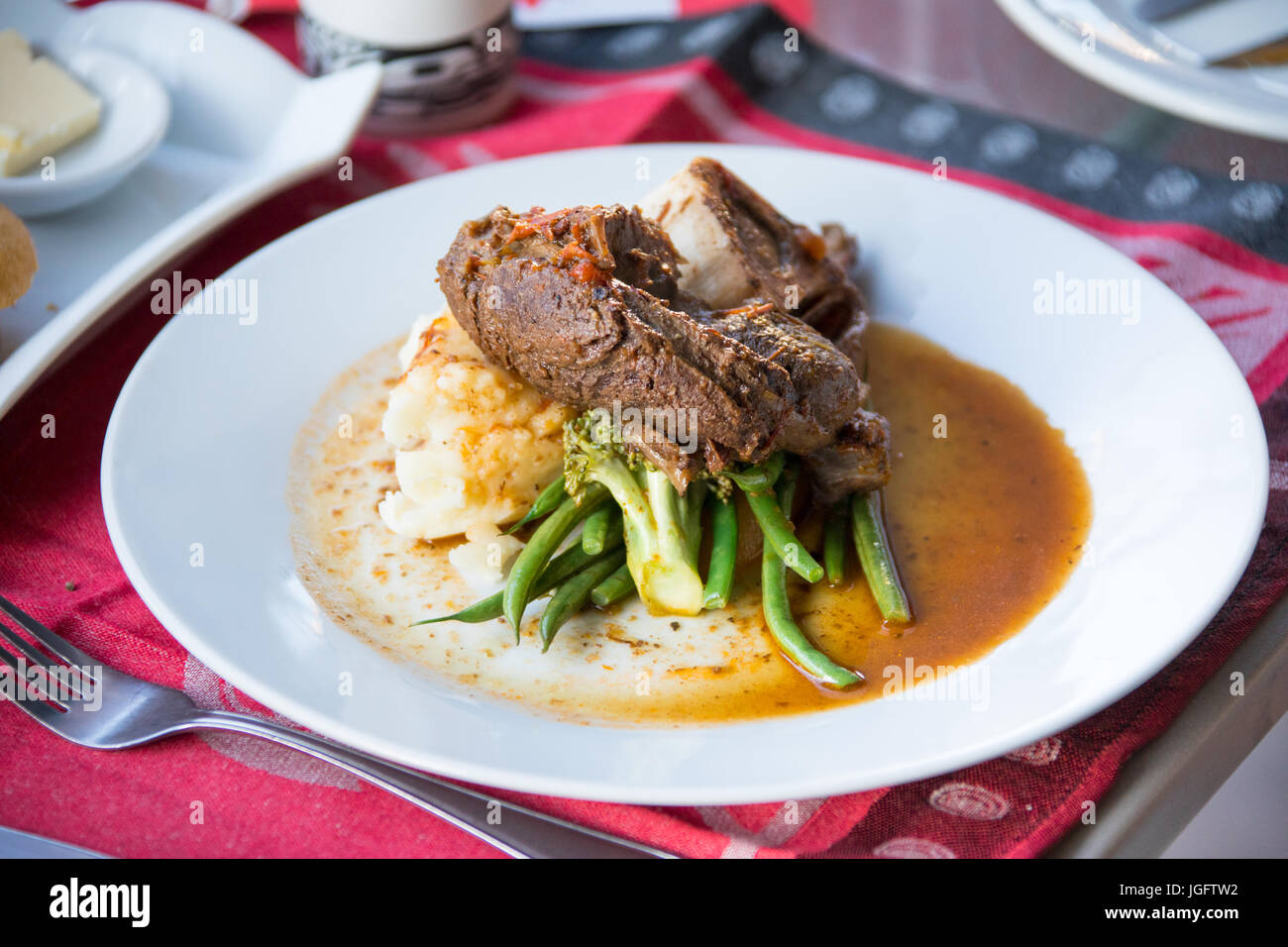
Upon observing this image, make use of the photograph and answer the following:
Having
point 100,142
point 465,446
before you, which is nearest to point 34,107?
point 100,142

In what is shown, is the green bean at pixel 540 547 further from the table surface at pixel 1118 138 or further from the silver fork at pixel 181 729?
the table surface at pixel 1118 138

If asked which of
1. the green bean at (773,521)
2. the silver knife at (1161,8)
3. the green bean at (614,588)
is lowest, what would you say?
the green bean at (614,588)

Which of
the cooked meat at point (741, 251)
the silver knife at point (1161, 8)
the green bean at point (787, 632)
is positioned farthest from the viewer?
the silver knife at point (1161, 8)

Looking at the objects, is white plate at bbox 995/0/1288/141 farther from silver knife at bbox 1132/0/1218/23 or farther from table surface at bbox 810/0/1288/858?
table surface at bbox 810/0/1288/858

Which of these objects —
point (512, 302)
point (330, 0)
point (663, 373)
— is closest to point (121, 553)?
point (512, 302)

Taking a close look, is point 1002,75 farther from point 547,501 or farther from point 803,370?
point 547,501

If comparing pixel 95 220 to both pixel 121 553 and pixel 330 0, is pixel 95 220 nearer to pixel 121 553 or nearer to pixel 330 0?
pixel 330 0

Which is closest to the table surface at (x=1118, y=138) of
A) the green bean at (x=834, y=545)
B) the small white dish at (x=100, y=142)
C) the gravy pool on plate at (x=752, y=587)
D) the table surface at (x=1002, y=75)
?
the table surface at (x=1002, y=75)
